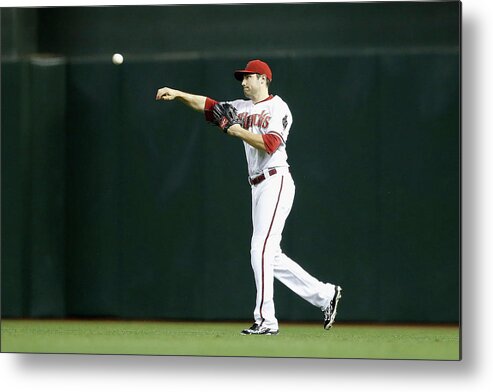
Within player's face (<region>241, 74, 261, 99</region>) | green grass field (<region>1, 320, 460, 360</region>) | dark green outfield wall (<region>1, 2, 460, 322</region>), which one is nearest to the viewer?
green grass field (<region>1, 320, 460, 360</region>)

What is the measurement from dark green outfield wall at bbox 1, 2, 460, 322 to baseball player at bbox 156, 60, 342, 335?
53mm

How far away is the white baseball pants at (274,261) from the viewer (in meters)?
6.33

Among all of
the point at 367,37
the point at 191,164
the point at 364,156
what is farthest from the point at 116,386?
the point at 367,37

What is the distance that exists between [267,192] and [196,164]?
0.41 metres

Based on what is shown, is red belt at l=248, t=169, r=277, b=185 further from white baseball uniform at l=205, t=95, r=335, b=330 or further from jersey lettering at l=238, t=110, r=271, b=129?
jersey lettering at l=238, t=110, r=271, b=129

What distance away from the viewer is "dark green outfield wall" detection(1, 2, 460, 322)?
6273 millimetres

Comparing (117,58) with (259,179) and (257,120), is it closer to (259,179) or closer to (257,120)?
(257,120)

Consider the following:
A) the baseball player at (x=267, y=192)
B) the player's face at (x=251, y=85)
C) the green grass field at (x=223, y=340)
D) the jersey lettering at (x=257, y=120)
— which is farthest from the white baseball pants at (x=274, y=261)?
the player's face at (x=251, y=85)

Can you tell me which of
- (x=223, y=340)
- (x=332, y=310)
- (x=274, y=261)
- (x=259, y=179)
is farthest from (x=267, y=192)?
(x=223, y=340)

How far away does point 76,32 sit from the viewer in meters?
6.45

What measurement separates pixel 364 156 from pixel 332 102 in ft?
1.06

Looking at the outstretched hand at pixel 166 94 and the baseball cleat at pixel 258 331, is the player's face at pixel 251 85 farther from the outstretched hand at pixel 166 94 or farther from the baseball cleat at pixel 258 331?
the baseball cleat at pixel 258 331

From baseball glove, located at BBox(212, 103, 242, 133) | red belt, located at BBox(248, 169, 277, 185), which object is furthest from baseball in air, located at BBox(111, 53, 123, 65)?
red belt, located at BBox(248, 169, 277, 185)

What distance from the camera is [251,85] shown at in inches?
252
